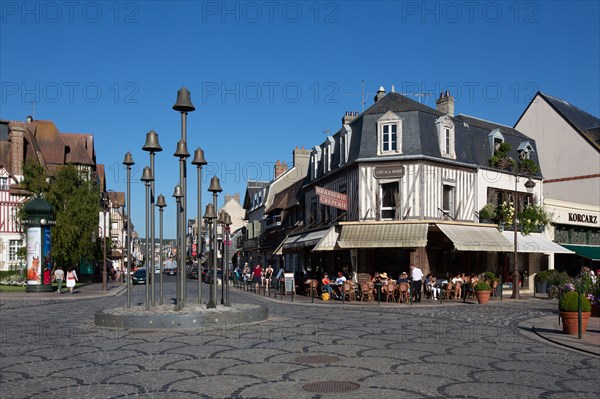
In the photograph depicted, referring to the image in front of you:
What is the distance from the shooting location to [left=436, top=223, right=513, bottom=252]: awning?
28119 millimetres

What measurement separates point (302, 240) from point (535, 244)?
1179 centimetres

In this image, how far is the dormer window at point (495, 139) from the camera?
3291 cm

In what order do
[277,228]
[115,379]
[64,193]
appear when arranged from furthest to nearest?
[277,228]
[64,193]
[115,379]

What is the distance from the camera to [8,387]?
8.25 metres

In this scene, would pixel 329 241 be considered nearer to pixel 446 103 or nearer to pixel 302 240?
pixel 302 240

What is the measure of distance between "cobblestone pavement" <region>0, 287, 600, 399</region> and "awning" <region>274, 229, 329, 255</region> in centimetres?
1588

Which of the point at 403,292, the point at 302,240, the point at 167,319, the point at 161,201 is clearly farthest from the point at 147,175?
the point at 302,240

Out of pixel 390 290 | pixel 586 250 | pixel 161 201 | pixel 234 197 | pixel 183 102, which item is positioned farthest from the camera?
pixel 234 197

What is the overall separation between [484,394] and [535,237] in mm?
27378

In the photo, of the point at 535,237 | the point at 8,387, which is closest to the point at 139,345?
the point at 8,387

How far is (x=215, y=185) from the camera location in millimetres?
18344

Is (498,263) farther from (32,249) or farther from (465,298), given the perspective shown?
(32,249)

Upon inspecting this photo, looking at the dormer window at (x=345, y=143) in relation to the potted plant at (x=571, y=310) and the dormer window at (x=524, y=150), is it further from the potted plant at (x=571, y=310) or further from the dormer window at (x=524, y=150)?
the potted plant at (x=571, y=310)

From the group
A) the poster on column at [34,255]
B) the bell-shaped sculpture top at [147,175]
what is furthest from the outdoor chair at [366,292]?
the poster on column at [34,255]
